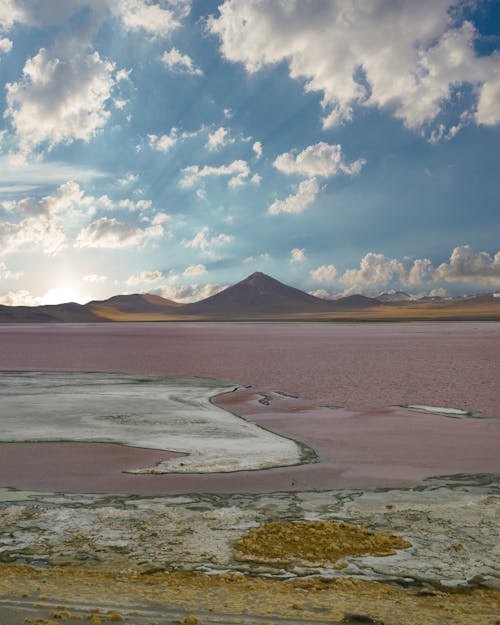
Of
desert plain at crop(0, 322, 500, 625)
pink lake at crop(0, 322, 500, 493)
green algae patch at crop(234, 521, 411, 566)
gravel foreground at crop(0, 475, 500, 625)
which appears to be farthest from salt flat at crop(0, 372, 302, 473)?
green algae patch at crop(234, 521, 411, 566)

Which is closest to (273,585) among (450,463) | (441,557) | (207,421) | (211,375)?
(441,557)

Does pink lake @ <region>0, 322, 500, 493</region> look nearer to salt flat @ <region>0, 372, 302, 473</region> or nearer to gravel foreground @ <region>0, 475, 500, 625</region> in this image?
salt flat @ <region>0, 372, 302, 473</region>

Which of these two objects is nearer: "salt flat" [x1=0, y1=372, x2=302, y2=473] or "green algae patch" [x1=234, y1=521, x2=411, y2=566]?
"green algae patch" [x1=234, y1=521, x2=411, y2=566]

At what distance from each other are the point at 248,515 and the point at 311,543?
1649mm

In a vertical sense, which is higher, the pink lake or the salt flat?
the salt flat

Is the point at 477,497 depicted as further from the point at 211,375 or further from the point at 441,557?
the point at 211,375

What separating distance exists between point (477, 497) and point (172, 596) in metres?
6.65

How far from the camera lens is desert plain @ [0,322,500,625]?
6738mm

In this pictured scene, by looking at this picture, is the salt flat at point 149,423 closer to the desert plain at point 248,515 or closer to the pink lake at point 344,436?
the desert plain at point 248,515

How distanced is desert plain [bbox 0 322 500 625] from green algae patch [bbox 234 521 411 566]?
0.03m

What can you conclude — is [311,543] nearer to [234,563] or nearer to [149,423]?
[234,563]

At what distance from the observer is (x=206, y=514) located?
395 inches

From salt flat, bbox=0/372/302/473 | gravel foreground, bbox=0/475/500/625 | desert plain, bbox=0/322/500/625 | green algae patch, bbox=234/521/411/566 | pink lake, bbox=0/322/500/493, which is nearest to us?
gravel foreground, bbox=0/475/500/625

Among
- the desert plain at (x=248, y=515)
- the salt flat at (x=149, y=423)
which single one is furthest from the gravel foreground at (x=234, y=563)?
the salt flat at (x=149, y=423)
